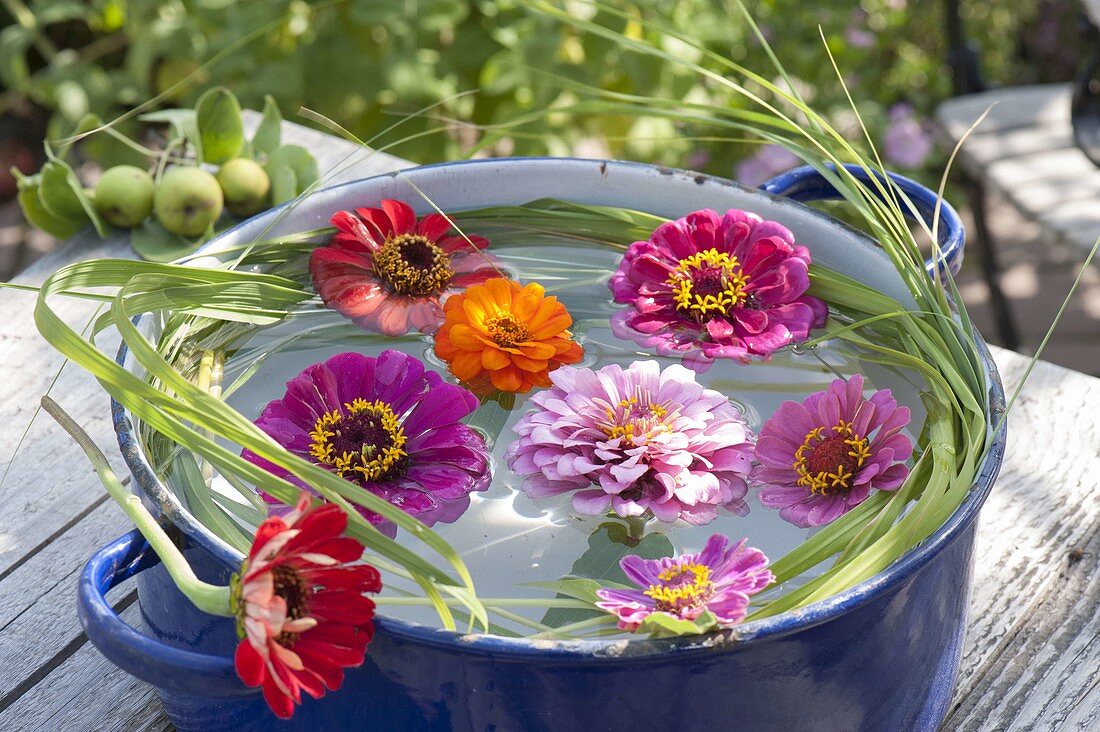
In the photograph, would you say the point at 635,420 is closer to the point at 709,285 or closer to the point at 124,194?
the point at 709,285

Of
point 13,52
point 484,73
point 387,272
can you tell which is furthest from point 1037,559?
point 13,52

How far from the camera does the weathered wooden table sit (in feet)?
2.35

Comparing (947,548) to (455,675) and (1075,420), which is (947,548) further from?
(1075,420)

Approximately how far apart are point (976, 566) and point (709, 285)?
276 millimetres

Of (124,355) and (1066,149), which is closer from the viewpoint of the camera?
(124,355)

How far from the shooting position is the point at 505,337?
27.4 inches

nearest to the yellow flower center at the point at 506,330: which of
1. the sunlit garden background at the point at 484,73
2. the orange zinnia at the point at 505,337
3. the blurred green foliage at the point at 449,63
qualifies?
the orange zinnia at the point at 505,337

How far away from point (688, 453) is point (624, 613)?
0.45 ft

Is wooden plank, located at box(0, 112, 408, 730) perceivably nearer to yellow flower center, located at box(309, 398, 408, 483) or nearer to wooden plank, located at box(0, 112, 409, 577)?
wooden plank, located at box(0, 112, 409, 577)

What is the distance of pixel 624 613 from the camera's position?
1.66 ft

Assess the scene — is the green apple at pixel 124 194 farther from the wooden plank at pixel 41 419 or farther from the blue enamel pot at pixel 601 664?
the blue enamel pot at pixel 601 664

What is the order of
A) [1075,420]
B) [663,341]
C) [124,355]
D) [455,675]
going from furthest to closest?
[1075,420] < [663,341] < [124,355] < [455,675]

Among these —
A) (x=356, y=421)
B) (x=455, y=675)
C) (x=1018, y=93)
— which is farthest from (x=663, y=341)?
(x=1018, y=93)

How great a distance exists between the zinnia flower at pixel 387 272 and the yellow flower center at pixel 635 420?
0.16 meters
